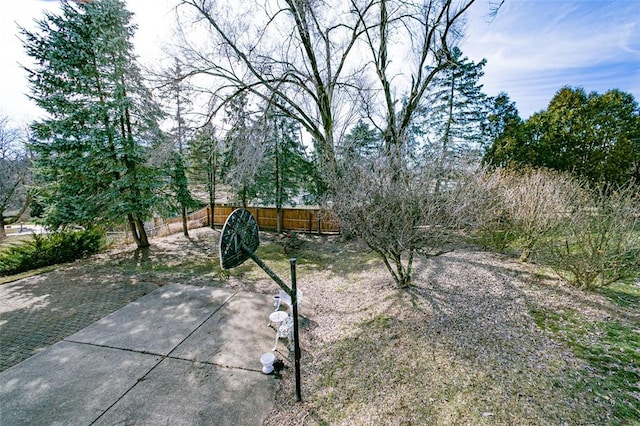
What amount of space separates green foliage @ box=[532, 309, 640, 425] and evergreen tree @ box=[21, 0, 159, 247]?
10.2 metres

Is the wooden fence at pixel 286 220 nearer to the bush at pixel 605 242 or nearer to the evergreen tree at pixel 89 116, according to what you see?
the evergreen tree at pixel 89 116

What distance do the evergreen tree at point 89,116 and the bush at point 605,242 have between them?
10849 mm

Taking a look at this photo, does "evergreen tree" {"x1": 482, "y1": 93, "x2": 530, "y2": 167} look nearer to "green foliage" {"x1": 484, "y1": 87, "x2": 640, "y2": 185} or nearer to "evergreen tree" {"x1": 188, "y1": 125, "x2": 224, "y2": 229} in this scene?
"green foliage" {"x1": 484, "y1": 87, "x2": 640, "y2": 185}

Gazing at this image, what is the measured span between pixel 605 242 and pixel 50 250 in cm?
1338

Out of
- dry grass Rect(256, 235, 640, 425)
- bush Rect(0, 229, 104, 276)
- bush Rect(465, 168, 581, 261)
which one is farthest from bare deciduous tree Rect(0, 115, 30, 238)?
bush Rect(465, 168, 581, 261)

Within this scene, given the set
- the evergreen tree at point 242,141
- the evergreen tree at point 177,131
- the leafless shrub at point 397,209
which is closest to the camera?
the leafless shrub at point 397,209

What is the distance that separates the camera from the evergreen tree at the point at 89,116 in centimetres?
687

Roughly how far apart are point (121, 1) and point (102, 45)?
5.29 ft

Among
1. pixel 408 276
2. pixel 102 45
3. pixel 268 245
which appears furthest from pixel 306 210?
pixel 102 45

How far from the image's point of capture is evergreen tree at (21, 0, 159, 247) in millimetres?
6867

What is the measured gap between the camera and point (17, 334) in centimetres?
400

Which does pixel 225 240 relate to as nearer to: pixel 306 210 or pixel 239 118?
pixel 239 118

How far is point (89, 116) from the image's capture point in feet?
23.7

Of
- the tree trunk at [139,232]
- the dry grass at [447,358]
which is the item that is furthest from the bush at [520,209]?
the tree trunk at [139,232]
